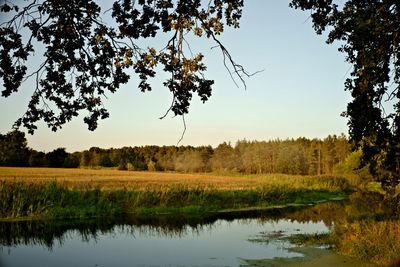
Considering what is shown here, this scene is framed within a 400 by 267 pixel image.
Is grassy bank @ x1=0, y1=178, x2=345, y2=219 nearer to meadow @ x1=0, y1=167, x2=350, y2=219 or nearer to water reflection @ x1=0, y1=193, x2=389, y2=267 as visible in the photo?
meadow @ x1=0, y1=167, x2=350, y2=219

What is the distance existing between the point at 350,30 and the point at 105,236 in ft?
49.8

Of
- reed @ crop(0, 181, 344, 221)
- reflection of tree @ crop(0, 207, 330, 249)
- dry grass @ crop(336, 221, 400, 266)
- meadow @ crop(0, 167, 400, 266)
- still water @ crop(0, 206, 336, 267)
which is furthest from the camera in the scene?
reed @ crop(0, 181, 344, 221)

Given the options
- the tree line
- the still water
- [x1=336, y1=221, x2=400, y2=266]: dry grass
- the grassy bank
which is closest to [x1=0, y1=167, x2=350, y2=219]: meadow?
the grassy bank

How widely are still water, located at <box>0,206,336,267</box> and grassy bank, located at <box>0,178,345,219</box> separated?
1.58 m

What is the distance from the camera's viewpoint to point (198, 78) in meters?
5.60

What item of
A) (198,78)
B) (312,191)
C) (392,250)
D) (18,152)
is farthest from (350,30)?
(312,191)

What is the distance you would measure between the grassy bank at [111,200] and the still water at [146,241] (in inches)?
62.4

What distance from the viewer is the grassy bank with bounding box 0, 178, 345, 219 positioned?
2336 cm

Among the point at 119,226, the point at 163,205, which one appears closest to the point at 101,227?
the point at 119,226

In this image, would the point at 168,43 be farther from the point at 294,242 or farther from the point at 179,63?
the point at 294,242

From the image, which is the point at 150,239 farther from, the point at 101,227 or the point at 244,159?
the point at 244,159

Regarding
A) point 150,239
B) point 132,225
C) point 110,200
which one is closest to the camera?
point 150,239

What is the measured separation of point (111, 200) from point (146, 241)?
30.3ft

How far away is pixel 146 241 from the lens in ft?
60.7
